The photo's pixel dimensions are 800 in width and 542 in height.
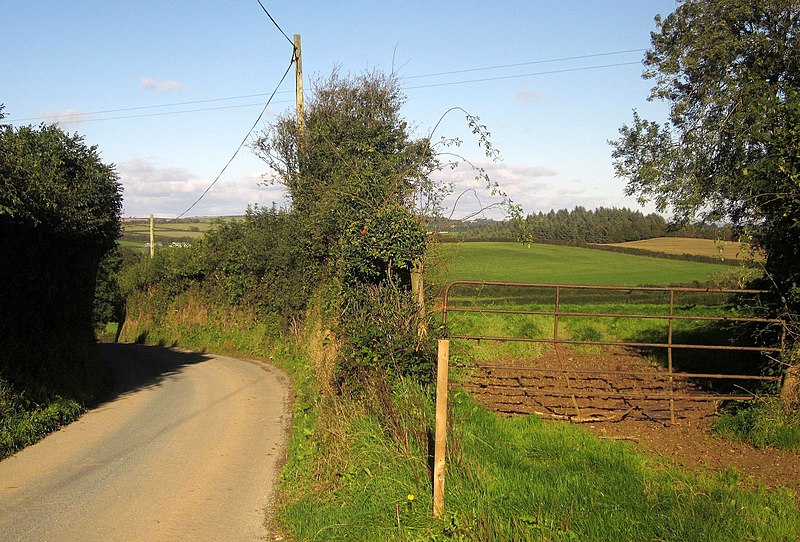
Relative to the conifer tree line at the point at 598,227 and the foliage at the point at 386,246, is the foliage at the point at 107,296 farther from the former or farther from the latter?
the foliage at the point at 386,246

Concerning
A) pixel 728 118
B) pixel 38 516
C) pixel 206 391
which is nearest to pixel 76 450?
pixel 38 516

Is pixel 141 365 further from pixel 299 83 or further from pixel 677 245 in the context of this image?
pixel 677 245

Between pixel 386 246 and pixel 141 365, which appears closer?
pixel 386 246

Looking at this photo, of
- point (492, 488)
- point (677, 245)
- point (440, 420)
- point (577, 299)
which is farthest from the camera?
point (677, 245)

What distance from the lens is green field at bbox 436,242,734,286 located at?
1366 inches

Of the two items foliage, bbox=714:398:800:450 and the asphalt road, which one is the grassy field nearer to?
foliage, bbox=714:398:800:450

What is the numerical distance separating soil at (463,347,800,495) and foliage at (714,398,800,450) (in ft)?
0.46

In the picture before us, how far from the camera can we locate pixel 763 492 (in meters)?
6.07

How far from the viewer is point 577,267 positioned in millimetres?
40469

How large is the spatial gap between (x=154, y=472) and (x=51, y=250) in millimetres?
6741

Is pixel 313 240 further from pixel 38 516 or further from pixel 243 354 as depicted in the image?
pixel 38 516

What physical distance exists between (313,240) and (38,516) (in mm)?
13608

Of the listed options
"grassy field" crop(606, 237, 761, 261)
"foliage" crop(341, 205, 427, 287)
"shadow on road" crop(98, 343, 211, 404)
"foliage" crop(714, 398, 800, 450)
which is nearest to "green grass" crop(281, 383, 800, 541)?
"foliage" crop(714, 398, 800, 450)

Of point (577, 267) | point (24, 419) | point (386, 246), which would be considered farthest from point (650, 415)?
point (577, 267)
